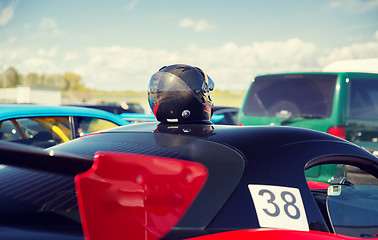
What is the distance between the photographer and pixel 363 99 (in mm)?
6480

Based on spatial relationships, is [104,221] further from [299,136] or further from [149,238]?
[299,136]

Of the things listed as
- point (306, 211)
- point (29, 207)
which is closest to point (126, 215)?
point (29, 207)

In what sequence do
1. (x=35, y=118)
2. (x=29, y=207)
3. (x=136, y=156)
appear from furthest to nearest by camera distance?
1. (x=35, y=118)
2. (x=136, y=156)
3. (x=29, y=207)

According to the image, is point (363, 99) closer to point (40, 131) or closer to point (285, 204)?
point (40, 131)

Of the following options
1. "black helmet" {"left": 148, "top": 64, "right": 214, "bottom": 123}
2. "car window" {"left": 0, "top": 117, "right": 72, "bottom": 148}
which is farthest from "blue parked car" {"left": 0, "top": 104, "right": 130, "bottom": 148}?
"black helmet" {"left": 148, "top": 64, "right": 214, "bottom": 123}

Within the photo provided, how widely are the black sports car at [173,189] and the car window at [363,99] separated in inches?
175

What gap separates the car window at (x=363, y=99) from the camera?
20.7 feet

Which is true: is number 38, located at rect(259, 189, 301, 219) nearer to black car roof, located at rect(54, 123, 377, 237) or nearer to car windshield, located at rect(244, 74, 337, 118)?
black car roof, located at rect(54, 123, 377, 237)

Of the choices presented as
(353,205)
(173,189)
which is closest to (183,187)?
(173,189)

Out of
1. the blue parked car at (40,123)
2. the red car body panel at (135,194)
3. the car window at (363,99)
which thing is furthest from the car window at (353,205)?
the car window at (363,99)

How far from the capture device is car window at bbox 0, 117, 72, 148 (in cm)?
493

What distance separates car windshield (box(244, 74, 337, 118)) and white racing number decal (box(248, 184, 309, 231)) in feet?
15.3

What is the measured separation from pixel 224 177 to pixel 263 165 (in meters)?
0.21

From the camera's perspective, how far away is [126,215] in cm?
168
